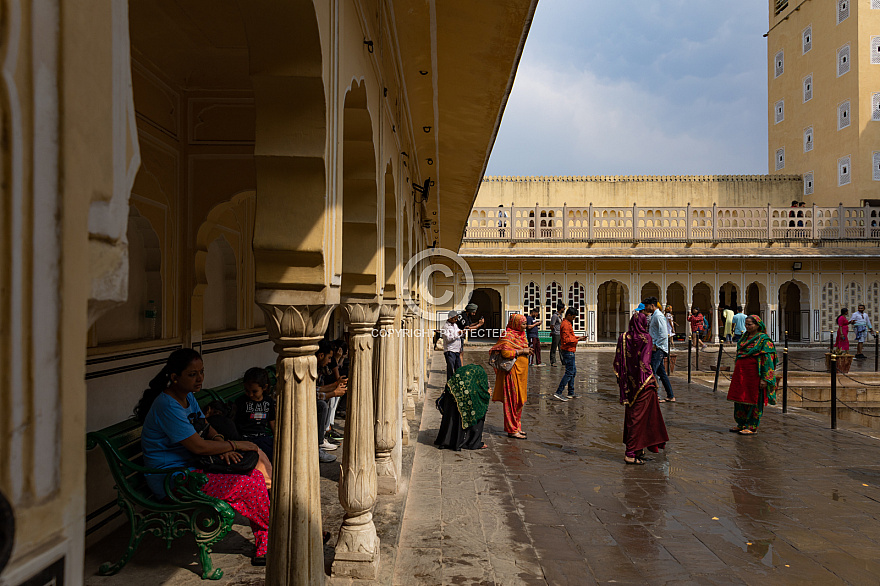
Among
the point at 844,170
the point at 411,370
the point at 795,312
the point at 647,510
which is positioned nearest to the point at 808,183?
the point at 844,170

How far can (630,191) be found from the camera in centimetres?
2969

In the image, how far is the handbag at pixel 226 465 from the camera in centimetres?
361

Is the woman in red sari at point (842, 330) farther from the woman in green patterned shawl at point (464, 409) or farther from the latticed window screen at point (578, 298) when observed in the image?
the woman in green patterned shawl at point (464, 409)

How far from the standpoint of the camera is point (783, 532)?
14.8 feet

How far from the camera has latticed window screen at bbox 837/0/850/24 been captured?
2719 cm

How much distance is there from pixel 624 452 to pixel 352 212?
4.82 m

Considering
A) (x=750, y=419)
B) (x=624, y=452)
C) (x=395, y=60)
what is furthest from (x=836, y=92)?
(x=395, y=60)

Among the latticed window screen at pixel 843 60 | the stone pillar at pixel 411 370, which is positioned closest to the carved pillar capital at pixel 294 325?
the stone pillar at pixel 411 370

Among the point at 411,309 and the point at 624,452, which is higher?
the point at 411,309

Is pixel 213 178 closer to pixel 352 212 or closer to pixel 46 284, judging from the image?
pixel 352 212

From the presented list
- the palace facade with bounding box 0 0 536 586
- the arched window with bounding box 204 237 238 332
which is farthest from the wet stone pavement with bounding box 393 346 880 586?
the arched window with bounding box 204 237 238 332

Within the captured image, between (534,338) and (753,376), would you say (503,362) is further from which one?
(534,338)

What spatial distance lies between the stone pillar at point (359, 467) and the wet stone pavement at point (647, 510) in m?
0.38

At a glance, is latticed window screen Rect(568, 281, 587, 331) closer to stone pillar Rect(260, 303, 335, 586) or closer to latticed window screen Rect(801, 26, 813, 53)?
latticed window screen Rect(801, 26, 813, 53)
